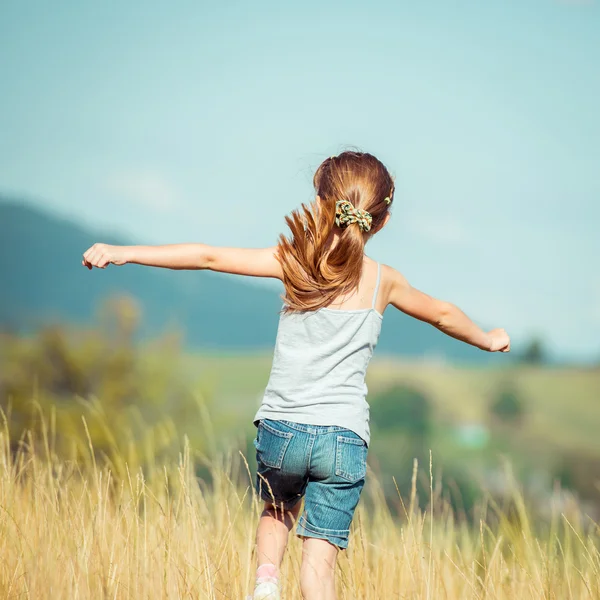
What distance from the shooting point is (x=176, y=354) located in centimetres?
2722

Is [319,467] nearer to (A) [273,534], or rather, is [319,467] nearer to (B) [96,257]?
(A) [273,534]

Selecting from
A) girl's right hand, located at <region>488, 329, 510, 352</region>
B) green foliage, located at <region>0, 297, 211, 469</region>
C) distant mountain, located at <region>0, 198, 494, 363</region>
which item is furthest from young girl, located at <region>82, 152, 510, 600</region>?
distant mountain, located at <region>0, 198, 494, 363</region>

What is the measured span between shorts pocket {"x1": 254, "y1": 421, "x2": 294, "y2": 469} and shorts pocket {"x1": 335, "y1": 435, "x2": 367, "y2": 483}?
0.43 feet

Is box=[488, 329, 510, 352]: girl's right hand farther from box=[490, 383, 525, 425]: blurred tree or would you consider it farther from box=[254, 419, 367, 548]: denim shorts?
box=[490, 383, 525, 425]: blurred tree

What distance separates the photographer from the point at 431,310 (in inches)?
93.9

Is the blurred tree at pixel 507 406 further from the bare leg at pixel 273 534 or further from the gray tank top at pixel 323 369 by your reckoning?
the gray tank top at pixel 323 369

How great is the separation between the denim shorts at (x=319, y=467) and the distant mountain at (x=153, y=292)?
155 ft

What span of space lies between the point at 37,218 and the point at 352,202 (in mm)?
64368

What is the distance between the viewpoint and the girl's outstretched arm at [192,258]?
2.13 meters

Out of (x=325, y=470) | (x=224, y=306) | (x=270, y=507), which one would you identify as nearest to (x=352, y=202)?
(x=325, y=470)

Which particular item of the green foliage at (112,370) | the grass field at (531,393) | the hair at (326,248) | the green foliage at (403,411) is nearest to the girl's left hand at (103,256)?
the hair at (326,248)

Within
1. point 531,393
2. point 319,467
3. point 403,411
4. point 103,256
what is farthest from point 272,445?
point 531,393

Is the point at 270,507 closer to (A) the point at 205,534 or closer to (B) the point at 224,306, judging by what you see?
(A) the point at 205,534

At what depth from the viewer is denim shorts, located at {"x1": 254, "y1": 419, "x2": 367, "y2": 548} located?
2.16 metres
